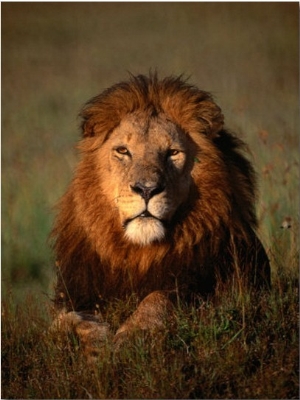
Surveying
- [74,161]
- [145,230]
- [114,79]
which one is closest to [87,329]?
[145,230]

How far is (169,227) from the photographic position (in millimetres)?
5344

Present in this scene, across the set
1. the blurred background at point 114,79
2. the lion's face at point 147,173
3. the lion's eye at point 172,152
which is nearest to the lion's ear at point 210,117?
the lion's face at point 147,173

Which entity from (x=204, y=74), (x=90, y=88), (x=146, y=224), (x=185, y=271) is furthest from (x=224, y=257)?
(x=90, y=88)

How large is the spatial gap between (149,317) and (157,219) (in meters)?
0.47

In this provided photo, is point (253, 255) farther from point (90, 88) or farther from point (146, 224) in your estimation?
point (90, 88)

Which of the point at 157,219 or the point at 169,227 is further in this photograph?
the point at 169,227

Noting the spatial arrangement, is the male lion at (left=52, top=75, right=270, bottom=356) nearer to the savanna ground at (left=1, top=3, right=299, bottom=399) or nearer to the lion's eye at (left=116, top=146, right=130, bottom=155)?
the lion's eye at (left=116, top=146, right=130, bottom=155)

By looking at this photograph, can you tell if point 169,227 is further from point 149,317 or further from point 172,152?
point 149,317

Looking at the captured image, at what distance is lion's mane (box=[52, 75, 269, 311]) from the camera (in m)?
5.42

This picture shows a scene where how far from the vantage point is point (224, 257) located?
5.50 metres

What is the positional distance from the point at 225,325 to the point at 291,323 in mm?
344

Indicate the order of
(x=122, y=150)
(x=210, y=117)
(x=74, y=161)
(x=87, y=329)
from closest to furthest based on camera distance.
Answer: (x=87, y=329), (x=122, y=150), (x=210, y=117), (x=74, y=161)

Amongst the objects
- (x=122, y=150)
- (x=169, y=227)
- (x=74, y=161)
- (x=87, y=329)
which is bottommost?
(x=87, y=329)

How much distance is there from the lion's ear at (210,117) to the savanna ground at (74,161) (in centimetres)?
78
